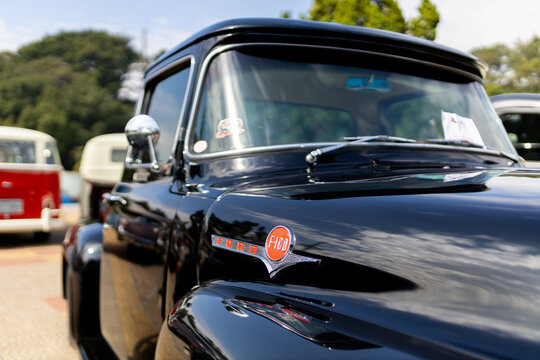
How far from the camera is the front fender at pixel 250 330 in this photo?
3.37 feet

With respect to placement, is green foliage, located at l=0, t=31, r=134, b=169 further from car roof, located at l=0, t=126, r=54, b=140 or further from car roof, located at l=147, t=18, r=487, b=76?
car roof, located at l=147, t=18, r=487, b=76

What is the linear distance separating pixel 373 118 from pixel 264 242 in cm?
108

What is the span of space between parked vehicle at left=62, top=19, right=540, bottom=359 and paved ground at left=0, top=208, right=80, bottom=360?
1.27m

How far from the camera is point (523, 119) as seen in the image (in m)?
3.97

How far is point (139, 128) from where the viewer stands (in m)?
2.34

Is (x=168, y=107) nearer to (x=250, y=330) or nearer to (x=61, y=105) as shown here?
(x=250, y=330)

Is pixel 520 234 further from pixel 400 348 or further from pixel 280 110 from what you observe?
pixel 280 110

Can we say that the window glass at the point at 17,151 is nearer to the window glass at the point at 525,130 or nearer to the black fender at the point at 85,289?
the black fender at the point at 85,289

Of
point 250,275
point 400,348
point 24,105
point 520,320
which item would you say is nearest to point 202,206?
point 250,275

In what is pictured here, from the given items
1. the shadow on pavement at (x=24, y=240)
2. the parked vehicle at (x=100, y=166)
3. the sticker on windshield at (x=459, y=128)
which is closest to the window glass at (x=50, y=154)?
the parked vehicle at (x=100, y=166)

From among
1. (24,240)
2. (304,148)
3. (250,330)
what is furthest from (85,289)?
(24,240)

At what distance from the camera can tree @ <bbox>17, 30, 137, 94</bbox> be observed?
5703 centimetres

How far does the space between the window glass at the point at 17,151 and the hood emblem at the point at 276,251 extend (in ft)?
31.4

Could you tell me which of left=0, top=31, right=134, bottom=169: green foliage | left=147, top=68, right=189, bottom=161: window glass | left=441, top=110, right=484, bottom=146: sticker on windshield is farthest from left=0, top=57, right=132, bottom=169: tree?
left=441, top=110, right=484, bottom=146: sticker on windshield
